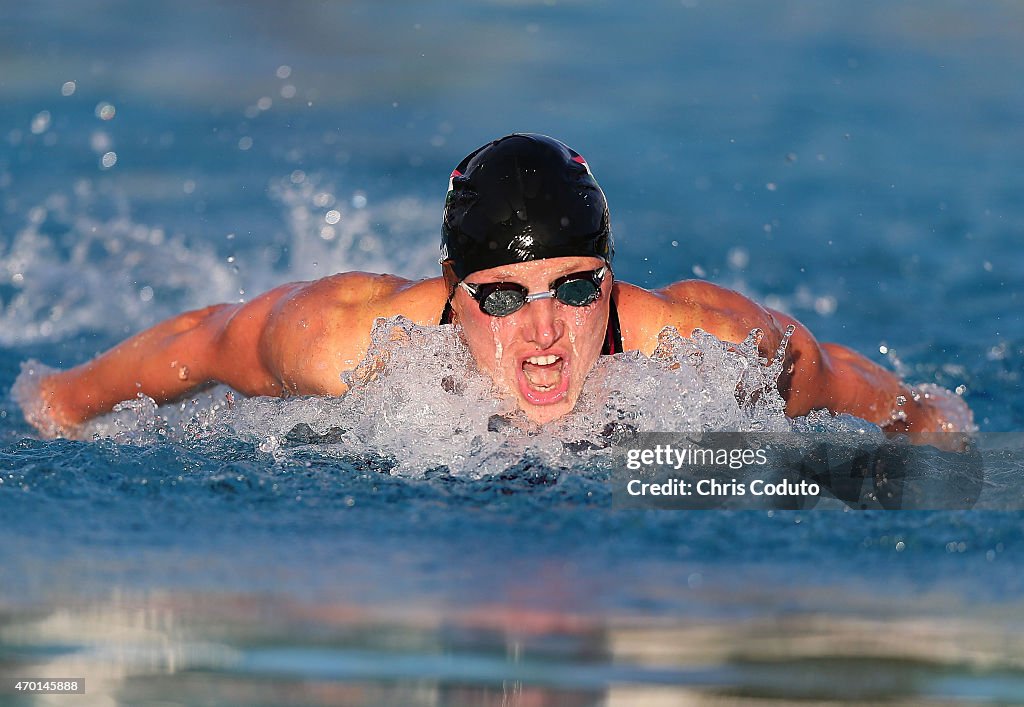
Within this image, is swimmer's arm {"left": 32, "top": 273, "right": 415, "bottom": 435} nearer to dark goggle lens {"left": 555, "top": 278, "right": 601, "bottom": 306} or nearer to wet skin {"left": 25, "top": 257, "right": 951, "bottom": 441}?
wet skin {"left": 25, "top": 257, "right": 951, "bottom": 441}

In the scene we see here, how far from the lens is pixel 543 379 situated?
14.2 feet

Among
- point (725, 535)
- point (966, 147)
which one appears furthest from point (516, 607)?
point (966, 147)

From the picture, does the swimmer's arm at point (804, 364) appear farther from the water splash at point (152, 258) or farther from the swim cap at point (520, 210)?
the water splash at point (152, 258)

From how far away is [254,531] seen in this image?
377 centimetres

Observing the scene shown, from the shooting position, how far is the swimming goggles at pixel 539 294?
422 centimetres

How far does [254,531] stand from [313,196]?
15.0 ft

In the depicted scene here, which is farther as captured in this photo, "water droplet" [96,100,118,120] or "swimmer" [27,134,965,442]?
"water droplet" [96,100,118,120]

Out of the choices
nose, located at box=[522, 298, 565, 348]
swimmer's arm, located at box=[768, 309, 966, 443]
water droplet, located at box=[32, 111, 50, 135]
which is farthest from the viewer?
water droplet, located at box=[32, 111, 50, 135]

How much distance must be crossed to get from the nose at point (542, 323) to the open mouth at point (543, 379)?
0.35ft

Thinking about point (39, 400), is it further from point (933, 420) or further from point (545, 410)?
point (933, 420)

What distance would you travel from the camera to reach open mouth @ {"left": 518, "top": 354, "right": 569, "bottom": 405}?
4.32 metres

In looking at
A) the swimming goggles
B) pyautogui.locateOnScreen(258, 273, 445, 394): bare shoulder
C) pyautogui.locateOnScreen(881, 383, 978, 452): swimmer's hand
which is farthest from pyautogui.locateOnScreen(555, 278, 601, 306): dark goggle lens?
pyautogui.locateOnScreen(881, 383, 978, 452): swimmer's hand

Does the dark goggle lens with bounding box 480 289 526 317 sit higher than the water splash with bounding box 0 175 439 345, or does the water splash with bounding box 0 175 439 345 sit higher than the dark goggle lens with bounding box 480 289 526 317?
the water splash with bounding box 0 175 439 345

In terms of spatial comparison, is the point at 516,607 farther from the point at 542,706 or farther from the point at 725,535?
the point at 725,535
